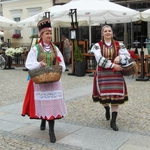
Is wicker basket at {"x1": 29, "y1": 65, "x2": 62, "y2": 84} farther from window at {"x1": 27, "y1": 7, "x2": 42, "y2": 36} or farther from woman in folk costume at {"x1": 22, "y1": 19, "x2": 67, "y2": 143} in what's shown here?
window at {"x1": 27, "y1": 7, "x2": 42, "y2": 36}

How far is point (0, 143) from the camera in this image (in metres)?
4.57

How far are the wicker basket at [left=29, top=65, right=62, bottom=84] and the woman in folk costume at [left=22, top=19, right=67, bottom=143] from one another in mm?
A: 135

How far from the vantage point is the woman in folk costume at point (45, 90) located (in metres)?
4.54

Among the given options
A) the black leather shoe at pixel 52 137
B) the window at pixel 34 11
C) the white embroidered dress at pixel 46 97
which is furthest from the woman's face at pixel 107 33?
the window at pixel 34 11

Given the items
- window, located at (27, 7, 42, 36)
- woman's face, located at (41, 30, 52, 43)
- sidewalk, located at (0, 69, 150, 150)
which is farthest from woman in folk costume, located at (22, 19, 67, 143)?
window, located at (27, 7, 42, 36)

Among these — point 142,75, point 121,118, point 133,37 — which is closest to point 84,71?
point 142,75

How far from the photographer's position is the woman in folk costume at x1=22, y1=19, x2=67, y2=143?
4535 mm

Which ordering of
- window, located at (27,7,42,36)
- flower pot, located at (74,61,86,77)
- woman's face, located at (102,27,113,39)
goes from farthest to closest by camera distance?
window, located at (27,7,42,36)
flower pot, located at (74,61,86,77)
woman's face, located at (102,27,113,39)

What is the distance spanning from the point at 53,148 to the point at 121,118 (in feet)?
6.18

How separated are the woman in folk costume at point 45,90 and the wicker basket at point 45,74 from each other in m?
0.14

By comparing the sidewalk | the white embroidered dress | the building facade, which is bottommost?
the sidewalk

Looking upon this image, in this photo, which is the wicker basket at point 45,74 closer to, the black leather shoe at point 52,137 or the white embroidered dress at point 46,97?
the white embroidered dress at point 46,97

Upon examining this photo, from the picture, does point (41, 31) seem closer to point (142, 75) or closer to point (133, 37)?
point (142, 75)

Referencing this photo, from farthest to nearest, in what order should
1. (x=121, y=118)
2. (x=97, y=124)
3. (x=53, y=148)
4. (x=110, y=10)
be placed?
(x=110, y=10) < (x=121, y=118) < (x=97, y=124) < (x=53, y=148)
